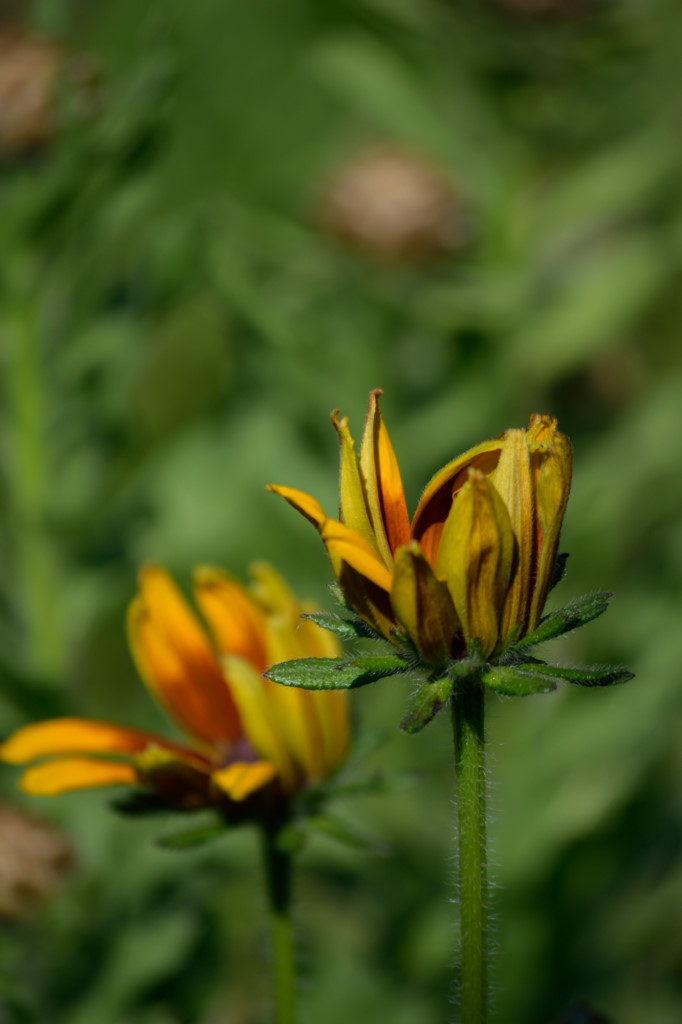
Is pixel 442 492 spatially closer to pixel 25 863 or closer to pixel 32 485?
pixel 25 863

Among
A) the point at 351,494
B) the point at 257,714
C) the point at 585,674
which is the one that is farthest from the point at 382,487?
the point at 257,714

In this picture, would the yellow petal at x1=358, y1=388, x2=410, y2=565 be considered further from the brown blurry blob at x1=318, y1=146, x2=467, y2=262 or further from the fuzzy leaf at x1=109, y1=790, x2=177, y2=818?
the brown blurry blob at x1=318, y1=146, x2=467, y2=262

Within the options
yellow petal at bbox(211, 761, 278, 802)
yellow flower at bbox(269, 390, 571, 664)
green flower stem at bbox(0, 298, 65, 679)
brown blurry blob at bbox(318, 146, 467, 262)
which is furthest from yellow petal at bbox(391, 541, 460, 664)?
brown blurry blob at bbox(318, 146, 467, 262)

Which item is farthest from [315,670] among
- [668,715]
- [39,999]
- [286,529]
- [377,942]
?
[286,529]

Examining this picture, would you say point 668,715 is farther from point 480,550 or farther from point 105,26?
point 105,26

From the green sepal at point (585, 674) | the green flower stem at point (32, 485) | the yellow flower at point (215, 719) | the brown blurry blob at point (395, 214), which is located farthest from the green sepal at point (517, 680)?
the brown blurry blob at point (395, 214)
